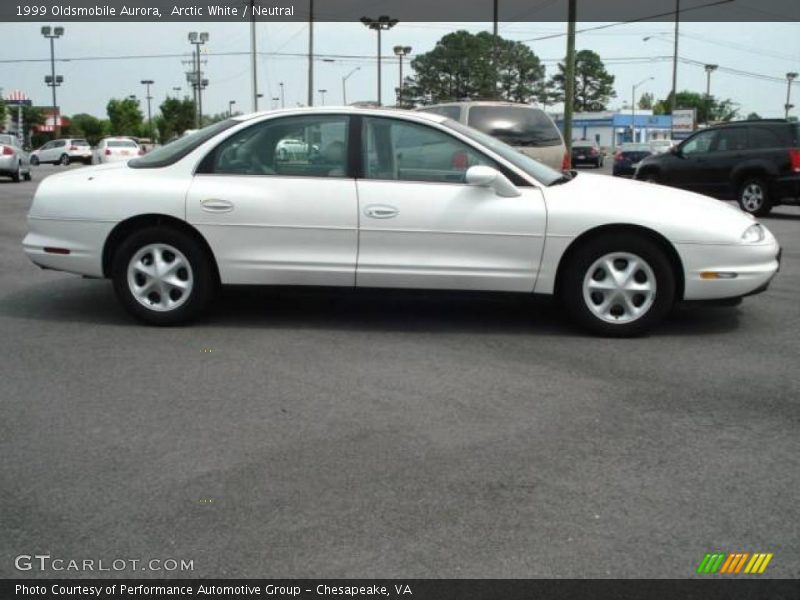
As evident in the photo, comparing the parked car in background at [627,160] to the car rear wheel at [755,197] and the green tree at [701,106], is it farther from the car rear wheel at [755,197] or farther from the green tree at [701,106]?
the green tree at [701,106]

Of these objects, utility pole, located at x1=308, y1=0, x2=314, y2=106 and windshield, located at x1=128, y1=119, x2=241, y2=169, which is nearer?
windshield, located at x1=128, y1=119, x2=241, y2=169

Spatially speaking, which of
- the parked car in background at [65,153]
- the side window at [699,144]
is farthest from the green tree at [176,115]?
the side window at [699,144]

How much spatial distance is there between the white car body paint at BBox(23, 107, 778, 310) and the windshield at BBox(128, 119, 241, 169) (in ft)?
0.18

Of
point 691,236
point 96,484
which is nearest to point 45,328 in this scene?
point 96,484

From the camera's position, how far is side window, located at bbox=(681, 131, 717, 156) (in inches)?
624

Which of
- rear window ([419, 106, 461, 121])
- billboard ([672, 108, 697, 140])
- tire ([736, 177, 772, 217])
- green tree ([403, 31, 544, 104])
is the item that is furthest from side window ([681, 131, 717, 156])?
green tree ([403, 31, 544, 104])

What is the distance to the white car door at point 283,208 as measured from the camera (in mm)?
6117

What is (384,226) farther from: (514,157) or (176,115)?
(176,115)

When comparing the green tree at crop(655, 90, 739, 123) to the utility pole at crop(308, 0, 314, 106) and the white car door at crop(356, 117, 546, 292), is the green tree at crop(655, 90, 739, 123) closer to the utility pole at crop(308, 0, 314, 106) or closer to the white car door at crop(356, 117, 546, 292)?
the utility pole at crop(308, 0, 314, 106)

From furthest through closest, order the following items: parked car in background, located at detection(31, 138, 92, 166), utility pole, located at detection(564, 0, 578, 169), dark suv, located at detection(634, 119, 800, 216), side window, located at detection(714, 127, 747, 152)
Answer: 1. parked car in background, located at detection(31, 138, 92, 166)
2. utility pole, located at detection(564, 0, 578, 169)
3. side window, located at detection(714, 127, 747, 152)
4. dark suv, located at detection(634, 119, 800, 216)

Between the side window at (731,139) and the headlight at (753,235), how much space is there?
9895mm

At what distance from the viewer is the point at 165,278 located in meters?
6.24

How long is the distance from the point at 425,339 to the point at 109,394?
2.16 meters

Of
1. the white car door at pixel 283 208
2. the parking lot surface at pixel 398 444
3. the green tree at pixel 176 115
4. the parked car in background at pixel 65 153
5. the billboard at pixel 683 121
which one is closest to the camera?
the parking lot surface at pixel 398 444
